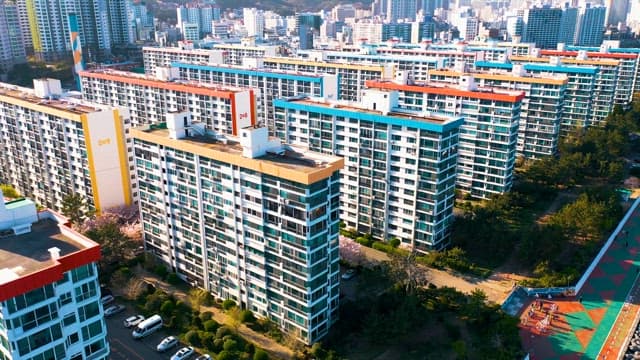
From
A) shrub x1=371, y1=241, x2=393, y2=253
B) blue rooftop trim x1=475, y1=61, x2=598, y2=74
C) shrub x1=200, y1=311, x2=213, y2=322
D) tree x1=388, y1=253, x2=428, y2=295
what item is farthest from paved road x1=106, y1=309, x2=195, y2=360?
blue rooftop trim x1=475, y1=61, x2=598, y2=74

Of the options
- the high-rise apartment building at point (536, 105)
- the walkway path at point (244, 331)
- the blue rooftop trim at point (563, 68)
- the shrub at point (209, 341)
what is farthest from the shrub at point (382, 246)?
the blue rooftop trim at point (563, 68)

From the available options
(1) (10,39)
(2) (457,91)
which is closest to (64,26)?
(1) (10,39)

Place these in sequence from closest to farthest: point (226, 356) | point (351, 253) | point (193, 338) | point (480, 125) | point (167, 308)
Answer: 1. point (226, 356)
2. point (193, 338)
3. point (167, 308)
4. point (351, 253)
5. point (480, 125)

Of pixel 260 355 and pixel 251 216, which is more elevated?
pixel 251 216

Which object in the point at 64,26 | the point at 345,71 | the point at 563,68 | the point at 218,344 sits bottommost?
the point at 218,344

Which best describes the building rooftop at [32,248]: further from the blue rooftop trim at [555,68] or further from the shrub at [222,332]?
the blue rooftop trim at [555,68]

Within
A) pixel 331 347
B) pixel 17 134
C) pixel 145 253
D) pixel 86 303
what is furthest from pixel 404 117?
pixel 17 134

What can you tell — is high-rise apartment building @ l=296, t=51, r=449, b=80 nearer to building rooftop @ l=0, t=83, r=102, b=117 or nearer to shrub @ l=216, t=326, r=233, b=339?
building rooftop @ l=0, t=83, r=102, b=117

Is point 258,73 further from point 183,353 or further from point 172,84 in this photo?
point 183,353

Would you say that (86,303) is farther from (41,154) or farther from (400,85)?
(400,85)
